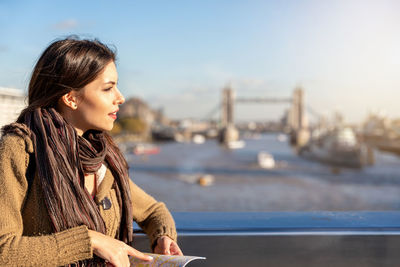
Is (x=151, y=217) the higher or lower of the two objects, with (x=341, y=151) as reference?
higher

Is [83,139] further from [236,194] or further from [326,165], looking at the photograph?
[326,165]

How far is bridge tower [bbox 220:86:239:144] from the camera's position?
39062 mm

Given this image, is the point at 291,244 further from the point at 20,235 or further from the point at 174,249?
the point at 20,235

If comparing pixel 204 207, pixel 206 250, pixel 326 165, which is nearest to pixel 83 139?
pixel 206 250

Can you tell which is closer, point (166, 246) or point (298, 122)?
point (166, 246)

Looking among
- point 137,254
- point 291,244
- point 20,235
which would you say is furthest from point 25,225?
point 291,244

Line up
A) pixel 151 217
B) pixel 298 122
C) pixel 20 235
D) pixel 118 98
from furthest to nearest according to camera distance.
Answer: pixel 298 122
pixel 151 217
pixel 118 98
pixel 20 235

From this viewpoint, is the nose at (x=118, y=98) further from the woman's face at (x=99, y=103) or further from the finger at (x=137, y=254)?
the finger at (x=137, y=254)

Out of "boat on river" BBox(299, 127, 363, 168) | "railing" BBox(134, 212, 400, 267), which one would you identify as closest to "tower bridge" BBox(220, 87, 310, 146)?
"boat on river" BBox(299, 127, 363, 168)

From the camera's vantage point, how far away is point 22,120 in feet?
2.00

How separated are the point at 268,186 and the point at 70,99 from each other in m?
16.2

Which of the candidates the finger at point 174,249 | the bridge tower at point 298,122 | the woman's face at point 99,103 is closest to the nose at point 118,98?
the woman's face at point 99,103

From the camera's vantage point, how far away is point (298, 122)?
132ft

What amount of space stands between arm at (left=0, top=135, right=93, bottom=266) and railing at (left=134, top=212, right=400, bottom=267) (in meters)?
0.26
